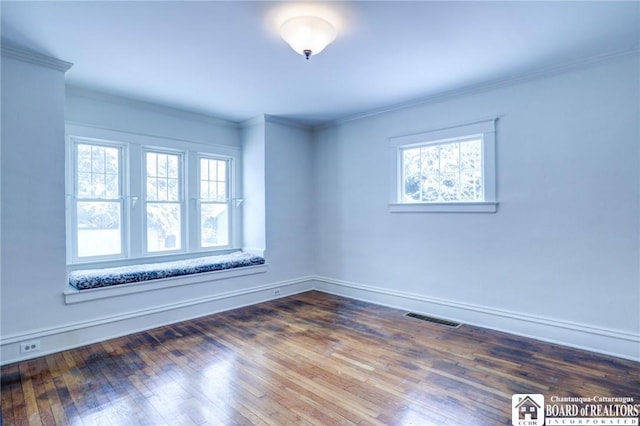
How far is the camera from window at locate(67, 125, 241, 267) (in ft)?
12.0

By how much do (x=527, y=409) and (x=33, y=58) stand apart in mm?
4586

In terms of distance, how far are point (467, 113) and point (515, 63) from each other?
71cm

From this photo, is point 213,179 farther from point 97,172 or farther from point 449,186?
point 449,186

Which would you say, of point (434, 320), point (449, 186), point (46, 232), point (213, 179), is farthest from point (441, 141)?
point (46, 232)

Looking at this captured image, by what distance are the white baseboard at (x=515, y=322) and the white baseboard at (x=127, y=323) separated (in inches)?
55.9

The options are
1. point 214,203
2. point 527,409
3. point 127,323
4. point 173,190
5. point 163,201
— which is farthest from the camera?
point 214,203

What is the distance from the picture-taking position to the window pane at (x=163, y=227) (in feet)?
13.8

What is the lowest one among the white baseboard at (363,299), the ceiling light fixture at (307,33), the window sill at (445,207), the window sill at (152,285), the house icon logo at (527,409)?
the house icon logo at (527,409)

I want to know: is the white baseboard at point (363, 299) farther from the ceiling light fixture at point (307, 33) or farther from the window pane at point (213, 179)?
the ceiling light fixture at point (307, 33)

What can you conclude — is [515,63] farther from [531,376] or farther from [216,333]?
[216,333]

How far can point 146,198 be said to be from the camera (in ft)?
13.5

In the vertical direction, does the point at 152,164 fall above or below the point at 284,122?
below

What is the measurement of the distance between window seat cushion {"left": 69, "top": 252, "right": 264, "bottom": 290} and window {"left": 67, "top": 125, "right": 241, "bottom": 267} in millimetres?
257

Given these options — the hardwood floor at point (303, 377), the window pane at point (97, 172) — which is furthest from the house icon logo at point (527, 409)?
the window pane at point (97, 172)
